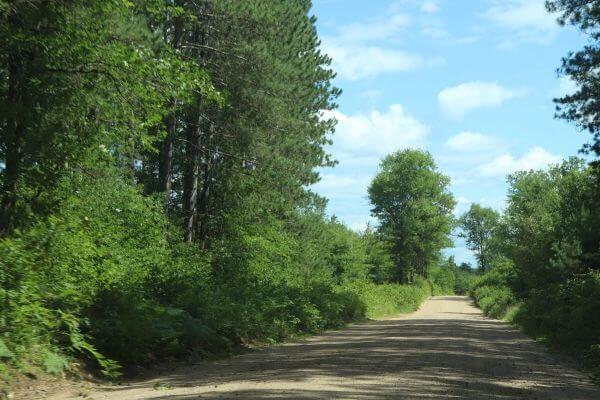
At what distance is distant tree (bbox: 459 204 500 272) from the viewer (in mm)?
142625

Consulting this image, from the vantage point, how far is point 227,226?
2652 cm

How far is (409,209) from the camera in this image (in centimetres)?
8144

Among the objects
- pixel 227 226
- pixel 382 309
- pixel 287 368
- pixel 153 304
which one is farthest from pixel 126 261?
pixel 382 309

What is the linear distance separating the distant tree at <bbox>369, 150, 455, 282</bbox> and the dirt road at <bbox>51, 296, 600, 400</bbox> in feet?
213

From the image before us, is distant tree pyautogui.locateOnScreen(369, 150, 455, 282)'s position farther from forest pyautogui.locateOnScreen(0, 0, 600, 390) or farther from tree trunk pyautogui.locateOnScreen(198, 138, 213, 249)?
tree trunk pyautogui.locateOnScreen(198, 138, 213, 249)

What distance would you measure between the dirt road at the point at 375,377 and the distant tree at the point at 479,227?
13218cm

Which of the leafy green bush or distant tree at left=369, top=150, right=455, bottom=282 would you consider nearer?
distant tree at left=369, top=150, right=455, bottom=282

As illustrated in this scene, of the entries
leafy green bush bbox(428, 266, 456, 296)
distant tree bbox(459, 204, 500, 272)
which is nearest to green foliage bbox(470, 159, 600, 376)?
leafy green bush bbox(428, 266, 456, 296)

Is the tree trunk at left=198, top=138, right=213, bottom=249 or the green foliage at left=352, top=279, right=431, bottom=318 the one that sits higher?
the tree trunk at left=198, top=138, right=213, bottom=249

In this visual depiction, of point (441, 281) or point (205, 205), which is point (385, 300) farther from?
point (441, 281)

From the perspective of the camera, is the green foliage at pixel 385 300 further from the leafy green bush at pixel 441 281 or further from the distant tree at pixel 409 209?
the leafy green bush at pixel 441 281

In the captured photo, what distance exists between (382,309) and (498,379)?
110ft

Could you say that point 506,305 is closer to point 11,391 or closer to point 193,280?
point 193,280

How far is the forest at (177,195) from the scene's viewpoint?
38.1 feet
